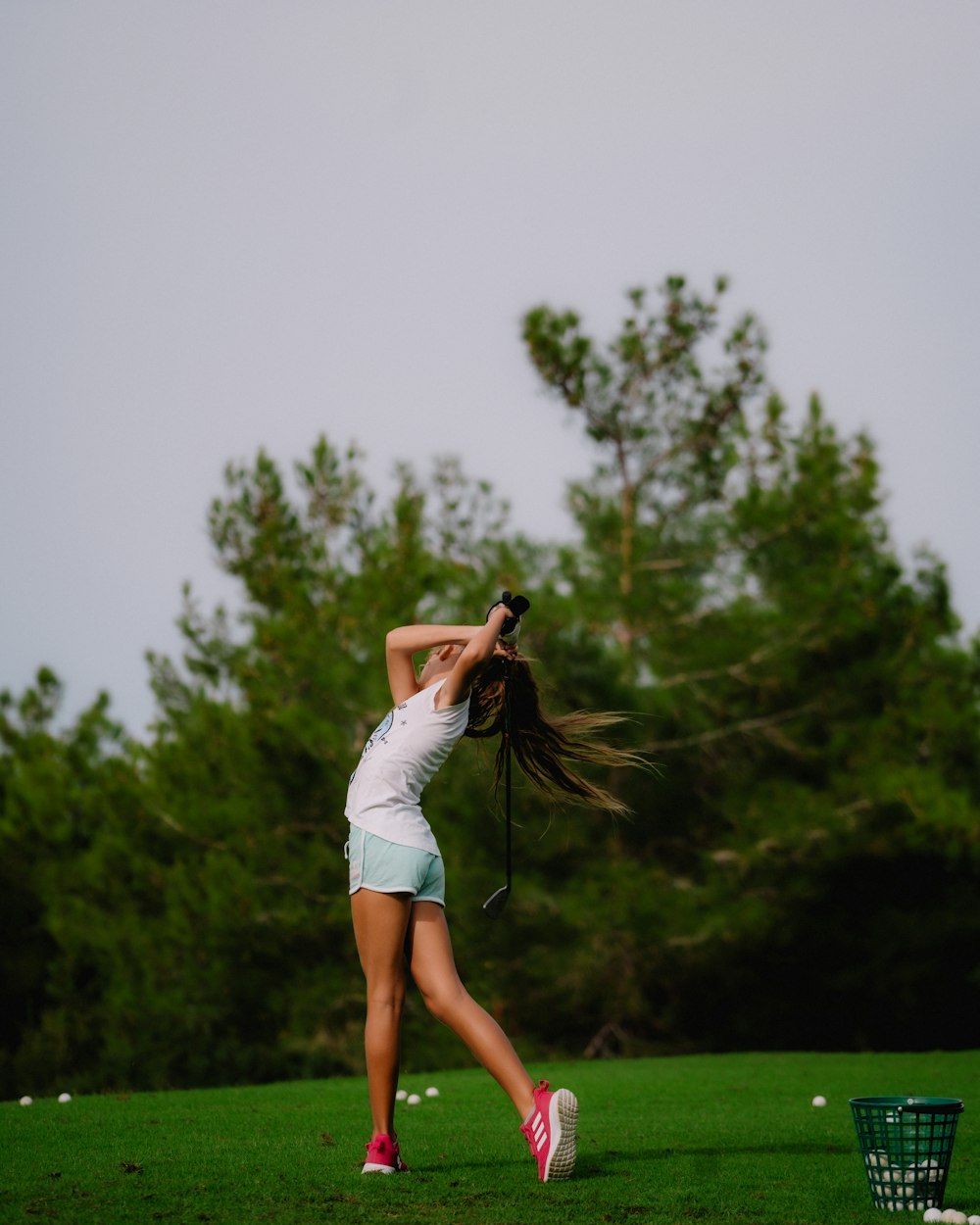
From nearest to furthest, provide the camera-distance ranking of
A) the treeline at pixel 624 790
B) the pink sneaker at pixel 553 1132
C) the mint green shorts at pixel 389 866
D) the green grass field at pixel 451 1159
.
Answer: the green grass field at pixel 451 1159
the pink sneaker at pixel 553 1132
the mint green shorts at pixel 389 866
the treeline at pixel 624 790

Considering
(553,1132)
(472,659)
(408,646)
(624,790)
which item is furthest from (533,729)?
(624,790)

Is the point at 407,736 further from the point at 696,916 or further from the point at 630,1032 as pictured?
the point at 630,1032

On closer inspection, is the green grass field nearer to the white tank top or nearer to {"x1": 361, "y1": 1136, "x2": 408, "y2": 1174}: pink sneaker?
{"x1": 361, "y1": 1136, "x2": 408, "y2": 1174}: pink sneaker

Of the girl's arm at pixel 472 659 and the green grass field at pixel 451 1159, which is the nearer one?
the green grass field at pixel 451 1159

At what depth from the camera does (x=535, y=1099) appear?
12.8 feet

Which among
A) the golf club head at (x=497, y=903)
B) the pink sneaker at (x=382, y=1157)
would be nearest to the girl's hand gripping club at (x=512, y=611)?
the golf club head at (x=497, y=903)

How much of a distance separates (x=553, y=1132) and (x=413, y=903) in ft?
2.66

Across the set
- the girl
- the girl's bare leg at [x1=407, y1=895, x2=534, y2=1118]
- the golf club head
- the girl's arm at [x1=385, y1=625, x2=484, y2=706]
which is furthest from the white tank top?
the golf club head

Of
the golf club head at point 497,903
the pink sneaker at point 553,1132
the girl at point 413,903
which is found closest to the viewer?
the pink sneaker at point 553,1132

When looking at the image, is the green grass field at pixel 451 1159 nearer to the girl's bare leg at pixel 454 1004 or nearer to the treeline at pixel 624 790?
the girl's bare leg at pixel 454 1004

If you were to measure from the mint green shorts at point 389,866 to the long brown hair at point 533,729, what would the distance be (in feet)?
2.09

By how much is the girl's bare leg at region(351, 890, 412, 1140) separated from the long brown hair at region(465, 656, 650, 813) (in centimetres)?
75

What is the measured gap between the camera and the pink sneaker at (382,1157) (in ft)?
13.1

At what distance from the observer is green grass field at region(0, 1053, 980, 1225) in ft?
11.4
